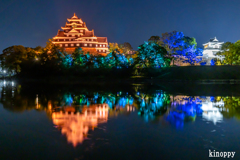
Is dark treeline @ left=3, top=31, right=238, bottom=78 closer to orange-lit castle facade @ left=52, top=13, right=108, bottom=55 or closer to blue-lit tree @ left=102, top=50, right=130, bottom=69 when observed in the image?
blue-lit tree @ left=102, top=50, right=130, bottom=69

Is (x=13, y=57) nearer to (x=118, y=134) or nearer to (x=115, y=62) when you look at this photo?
(x=115, y=62)

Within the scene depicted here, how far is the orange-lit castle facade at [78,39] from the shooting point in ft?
250

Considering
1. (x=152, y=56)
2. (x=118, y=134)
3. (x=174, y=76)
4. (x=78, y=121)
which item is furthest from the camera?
(x=152, y=56)

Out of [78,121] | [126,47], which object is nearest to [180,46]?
[126,47]

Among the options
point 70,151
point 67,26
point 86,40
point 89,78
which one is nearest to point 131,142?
point 70,151

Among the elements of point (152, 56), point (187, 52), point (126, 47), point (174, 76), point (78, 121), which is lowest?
point (78, 121)

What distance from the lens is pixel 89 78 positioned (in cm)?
5112

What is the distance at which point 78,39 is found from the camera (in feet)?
250

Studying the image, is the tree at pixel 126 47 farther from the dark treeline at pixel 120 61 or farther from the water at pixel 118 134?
the water at pixel 118 134

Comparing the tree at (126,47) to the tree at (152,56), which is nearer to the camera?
the tree at (152,56)

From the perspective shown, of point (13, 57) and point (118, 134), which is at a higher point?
point (13, 57)

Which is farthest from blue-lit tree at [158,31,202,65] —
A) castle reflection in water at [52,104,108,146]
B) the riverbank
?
castle reflection in water at [52,104,108,146]

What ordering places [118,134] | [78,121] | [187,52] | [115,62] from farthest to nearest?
[187,52] < [115,62] < [78,121] < [118,134]

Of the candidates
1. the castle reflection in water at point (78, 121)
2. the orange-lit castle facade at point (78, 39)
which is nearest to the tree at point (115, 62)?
the orange-lit castle facade at point (78, 39)
